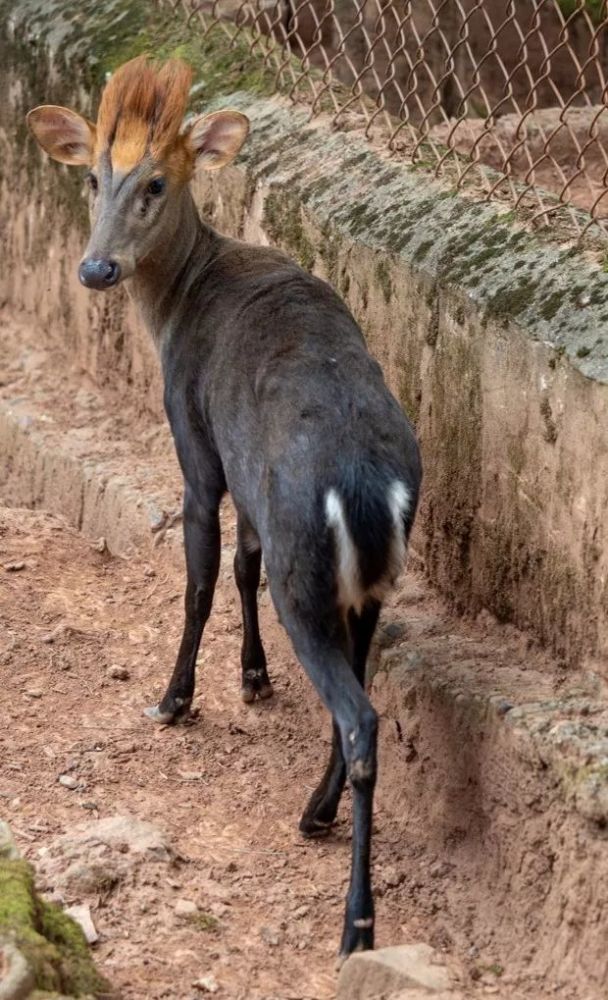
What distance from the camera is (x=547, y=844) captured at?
4.09m

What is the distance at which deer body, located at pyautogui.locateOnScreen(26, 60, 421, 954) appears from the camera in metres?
4.11

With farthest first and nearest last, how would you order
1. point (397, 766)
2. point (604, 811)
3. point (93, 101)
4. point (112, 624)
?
point (93, 101) < point (112, 624) < point (397, 766) < point (604, 811)

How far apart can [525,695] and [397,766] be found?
1.96 ft

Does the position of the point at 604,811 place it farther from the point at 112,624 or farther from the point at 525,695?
the point at 112,624

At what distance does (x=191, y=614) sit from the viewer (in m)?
5.36

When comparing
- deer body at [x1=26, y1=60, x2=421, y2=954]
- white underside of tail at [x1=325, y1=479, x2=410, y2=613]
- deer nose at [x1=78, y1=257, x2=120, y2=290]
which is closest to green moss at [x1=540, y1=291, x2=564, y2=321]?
deer body at [x1=26, y1=60, x2=421, y2=954]

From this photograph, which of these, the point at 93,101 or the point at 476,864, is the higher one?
the point at 93,101

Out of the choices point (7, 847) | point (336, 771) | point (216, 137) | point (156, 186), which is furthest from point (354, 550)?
point (216, 137)

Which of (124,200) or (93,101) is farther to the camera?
(93,101)

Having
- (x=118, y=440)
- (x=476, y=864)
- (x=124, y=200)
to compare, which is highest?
(x=124, y=200)

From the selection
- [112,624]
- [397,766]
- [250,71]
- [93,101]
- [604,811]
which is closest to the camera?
[604,811]

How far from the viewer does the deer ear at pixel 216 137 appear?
5.50m

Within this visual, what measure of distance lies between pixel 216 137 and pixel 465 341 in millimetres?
1298

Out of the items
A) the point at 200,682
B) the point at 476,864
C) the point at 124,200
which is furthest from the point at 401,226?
the point at 476,864
